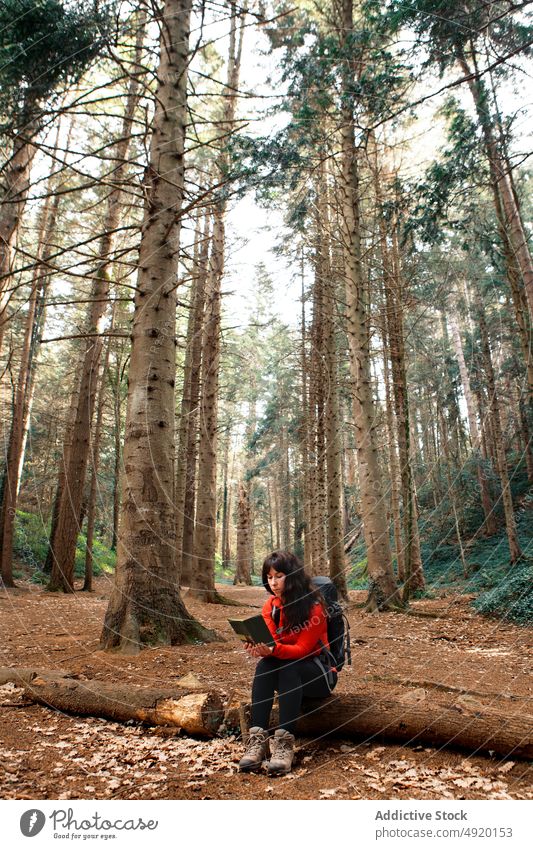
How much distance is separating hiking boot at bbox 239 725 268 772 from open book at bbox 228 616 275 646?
0.43 meters

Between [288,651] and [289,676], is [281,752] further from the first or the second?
[288,651]

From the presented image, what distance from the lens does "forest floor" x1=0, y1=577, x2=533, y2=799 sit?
2.15 m

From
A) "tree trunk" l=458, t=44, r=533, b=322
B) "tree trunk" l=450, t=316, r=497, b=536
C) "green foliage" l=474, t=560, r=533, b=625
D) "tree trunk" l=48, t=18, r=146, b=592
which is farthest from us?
"tree trunk" l=450, t=316, r=497, b=536

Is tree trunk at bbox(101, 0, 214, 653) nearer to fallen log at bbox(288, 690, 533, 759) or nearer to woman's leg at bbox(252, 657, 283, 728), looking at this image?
woman's leg at bbox(252, 657, 283, 728)

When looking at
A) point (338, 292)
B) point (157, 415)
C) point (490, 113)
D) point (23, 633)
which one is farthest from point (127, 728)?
point (338, 292)

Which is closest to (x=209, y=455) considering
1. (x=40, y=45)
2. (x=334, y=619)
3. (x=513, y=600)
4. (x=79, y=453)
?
(x=79, y=453)

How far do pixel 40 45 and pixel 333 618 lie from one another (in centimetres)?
573

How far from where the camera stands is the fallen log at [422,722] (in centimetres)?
236

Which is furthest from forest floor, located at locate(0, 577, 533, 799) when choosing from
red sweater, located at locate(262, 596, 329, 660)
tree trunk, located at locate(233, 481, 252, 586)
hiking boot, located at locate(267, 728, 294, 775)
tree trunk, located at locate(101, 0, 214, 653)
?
tree trunk, located at locate(233, 481, 252, 586)

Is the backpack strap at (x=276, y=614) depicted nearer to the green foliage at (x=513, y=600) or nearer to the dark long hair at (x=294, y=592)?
the dark long hair at (x=294, y=592)

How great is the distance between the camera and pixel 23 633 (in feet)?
18.1

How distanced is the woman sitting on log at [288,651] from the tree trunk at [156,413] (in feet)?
6.28

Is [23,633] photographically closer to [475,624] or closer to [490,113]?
[475,624]

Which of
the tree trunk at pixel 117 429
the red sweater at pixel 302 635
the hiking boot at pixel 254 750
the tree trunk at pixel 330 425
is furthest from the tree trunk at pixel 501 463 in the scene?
the hiking boot at pixel 254 750
